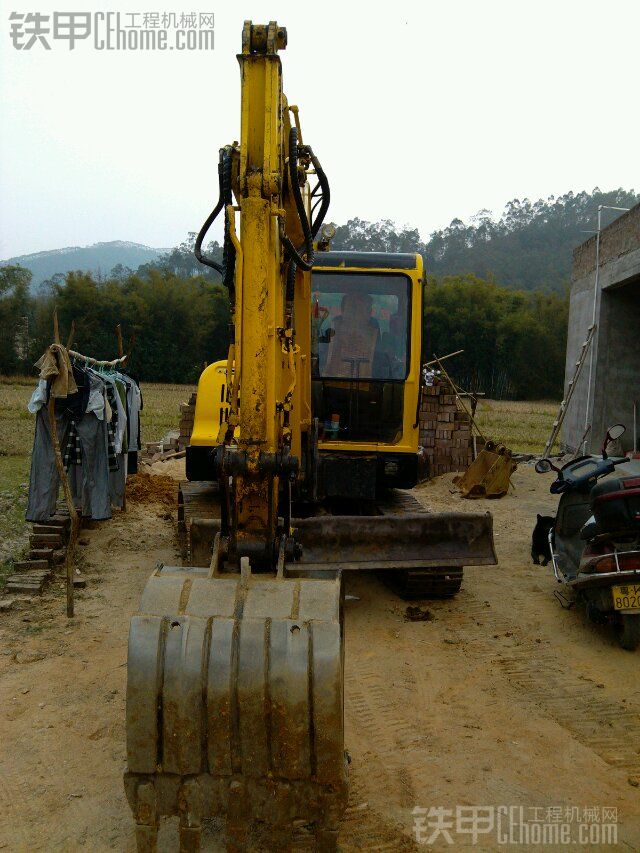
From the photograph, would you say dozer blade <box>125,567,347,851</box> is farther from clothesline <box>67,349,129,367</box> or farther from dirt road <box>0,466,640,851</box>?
clothesline <box>67,349,129,367</box>

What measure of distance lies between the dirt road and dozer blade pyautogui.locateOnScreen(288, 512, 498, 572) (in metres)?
0.48

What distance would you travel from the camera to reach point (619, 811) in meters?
3.31

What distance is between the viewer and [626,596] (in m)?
4.85

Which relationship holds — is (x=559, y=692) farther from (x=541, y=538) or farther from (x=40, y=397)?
(x=40, y=397)

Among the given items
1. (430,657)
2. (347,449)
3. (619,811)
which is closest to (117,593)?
(347,449)

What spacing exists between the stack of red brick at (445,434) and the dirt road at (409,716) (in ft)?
20.0

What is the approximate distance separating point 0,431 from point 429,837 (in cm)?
1425

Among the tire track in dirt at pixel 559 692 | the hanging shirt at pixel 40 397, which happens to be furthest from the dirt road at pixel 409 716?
the hanging shirt at pixel 40 397

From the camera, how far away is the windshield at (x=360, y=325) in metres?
6.62

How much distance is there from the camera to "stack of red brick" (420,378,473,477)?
12461 mm

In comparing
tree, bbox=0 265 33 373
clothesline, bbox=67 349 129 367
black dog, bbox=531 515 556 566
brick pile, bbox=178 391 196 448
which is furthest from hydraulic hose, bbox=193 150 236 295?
tree, bbox=0 265 33 373

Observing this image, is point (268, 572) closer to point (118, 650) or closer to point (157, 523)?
point (118, 650)

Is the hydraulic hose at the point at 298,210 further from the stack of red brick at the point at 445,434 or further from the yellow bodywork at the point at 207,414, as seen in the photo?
the stack of red brick at the point at 445,434

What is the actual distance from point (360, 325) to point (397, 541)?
207cm
